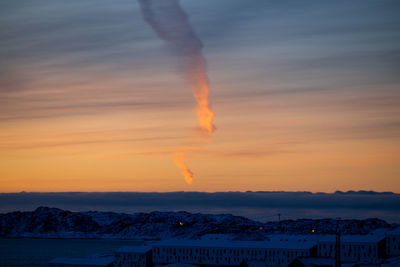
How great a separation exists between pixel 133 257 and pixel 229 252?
625 inches

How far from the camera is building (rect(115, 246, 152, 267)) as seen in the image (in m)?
91.9

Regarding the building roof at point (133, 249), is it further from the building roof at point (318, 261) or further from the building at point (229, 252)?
the building roof at point (318, 261)

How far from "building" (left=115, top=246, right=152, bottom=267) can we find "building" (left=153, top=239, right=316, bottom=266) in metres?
2.04

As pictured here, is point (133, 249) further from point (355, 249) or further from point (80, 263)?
point (355, 249)

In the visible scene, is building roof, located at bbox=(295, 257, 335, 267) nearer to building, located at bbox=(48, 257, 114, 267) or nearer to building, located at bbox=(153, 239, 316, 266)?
building, located at bbox=(153, 239, 316, 266)

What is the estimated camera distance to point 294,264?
68438 mm

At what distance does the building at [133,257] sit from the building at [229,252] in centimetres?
204

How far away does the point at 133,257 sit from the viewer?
9362 centimetres

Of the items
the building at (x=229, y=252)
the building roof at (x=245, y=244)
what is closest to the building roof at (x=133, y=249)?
the building at (x=229, y=252)

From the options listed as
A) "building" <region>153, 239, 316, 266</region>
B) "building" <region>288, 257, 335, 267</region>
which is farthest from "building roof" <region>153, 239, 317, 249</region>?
"building" <region>288, 257, 335, 267</region>

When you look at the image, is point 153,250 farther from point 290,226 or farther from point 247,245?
point 290,226

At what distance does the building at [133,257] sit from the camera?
91.9 m

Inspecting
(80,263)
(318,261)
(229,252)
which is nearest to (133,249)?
(80,263)

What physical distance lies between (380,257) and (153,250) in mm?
38528
